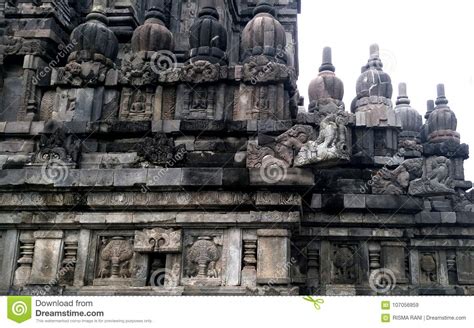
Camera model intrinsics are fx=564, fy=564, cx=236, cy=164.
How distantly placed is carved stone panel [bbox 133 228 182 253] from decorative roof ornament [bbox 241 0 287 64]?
3409mm

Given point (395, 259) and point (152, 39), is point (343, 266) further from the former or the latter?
point (152, 39)

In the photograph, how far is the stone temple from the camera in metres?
8.55

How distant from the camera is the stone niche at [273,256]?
326 inches

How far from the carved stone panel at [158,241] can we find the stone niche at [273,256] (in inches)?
49.5

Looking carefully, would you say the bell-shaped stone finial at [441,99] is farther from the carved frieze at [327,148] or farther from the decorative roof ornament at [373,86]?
the carved frieze at [327,148]

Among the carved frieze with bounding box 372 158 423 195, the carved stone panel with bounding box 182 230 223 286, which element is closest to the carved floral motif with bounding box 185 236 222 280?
the carved stone panel with bounding box 182 230 223 286

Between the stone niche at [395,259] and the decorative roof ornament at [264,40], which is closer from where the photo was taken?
the decorative roof ornament at [264,40]

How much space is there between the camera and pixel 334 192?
1284cm

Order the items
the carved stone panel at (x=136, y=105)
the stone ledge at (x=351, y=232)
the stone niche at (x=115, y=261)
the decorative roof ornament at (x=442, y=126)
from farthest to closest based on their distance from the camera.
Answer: the decorative roof ornament at (x=442, y=126) → the stone ledge at (x=351, y=232) → the carved stone panel at (x=136, y=105) → the stone niche at (x=115, y=261)

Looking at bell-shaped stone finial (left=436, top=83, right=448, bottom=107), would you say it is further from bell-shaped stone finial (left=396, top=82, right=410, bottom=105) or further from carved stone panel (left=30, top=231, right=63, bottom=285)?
carved stone panel (left=30, top=231, right=63, bottom=285)

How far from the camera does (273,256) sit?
8.39 meters

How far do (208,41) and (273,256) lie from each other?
13.6 feet

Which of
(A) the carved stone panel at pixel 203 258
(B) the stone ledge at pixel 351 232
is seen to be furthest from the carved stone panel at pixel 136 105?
(B) the stone ledge at pixel 351 232

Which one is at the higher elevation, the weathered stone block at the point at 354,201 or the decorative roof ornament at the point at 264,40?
the decorative roof ornament at the point at 264,40
